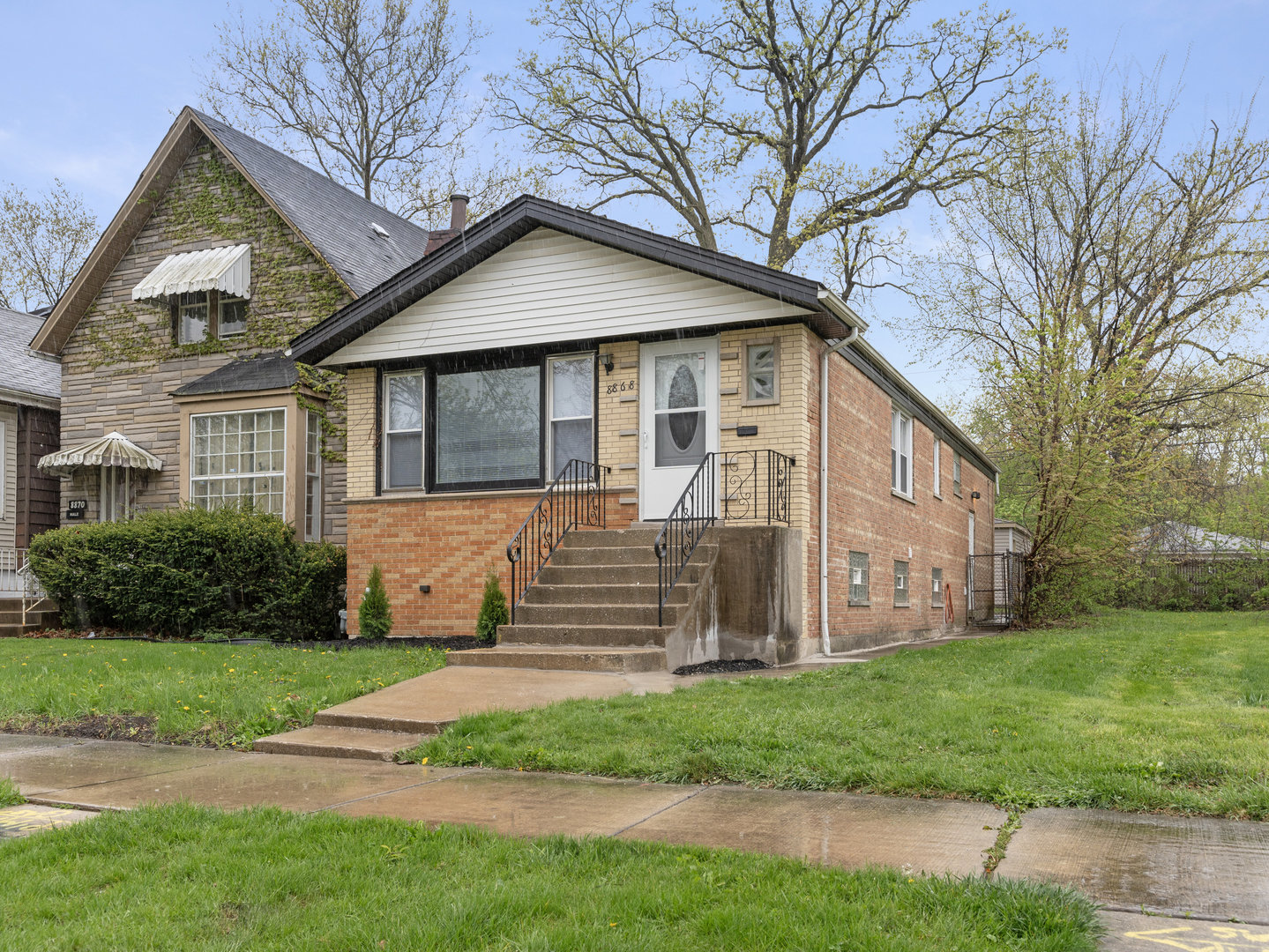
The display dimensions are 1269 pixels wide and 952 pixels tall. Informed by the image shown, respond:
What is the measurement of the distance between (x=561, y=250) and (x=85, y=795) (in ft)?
29.6

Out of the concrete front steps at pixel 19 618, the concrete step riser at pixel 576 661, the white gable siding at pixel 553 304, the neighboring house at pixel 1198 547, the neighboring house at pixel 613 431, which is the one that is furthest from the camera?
the neighboring house at pixel 1198 547

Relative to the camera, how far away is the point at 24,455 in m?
19.5

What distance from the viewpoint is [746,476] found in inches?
460

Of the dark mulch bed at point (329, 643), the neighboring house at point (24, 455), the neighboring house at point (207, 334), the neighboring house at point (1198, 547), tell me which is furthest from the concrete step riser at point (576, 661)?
the neighboring house at point (1198, 547)

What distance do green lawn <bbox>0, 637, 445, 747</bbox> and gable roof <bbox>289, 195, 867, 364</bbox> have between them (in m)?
4.45

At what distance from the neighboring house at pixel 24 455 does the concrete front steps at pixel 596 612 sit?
12.7 meters

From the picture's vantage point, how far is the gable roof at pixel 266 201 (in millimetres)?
17594

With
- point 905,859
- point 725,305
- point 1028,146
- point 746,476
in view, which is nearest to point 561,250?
point 725,305

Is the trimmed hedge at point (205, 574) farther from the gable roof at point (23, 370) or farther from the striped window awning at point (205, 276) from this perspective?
the gable roof at point (23, 370)

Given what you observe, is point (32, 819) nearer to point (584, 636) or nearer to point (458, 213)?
point (584, 636)

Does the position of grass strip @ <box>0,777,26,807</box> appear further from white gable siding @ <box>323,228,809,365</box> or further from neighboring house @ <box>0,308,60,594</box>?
neighboring house @ <box>0,308,60,594</box>

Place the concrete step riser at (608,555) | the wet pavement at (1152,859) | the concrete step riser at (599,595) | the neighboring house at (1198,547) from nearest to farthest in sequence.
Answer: the wet pavement at (1152,859), the concrete step riser at (599,595), the concrete step riser at (608,555), the neighboring house at (1198,547)

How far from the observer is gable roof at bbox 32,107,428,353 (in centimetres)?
1759

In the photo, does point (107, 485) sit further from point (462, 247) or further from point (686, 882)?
point (686, 882)
